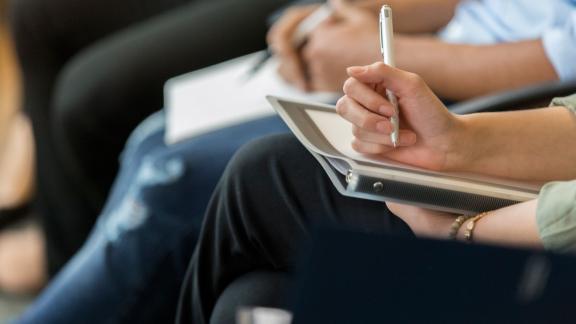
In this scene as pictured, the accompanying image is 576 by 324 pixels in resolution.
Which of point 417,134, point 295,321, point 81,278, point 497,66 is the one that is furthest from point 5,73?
point 295,321

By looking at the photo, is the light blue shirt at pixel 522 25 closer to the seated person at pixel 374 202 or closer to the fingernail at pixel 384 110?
the seated person at pixel 374 202

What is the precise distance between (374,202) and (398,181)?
9 cm

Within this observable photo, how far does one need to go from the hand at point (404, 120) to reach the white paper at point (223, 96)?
0.35 metres

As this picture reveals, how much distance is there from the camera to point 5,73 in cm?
225

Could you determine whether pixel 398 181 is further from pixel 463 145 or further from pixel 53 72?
pixel 53 72

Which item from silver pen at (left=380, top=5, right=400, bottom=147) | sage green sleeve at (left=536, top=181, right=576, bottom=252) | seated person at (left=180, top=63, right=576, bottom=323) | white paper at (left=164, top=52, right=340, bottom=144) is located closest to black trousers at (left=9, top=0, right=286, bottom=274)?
white paper at (left=164, top=52, right=340, bottom=144)

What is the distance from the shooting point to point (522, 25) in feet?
3.51

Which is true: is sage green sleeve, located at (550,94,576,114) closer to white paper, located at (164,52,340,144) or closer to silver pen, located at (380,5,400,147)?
silver pen, located at (380,5,400,147)

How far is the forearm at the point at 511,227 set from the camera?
678 mm

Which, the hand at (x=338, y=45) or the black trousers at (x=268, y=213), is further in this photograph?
the hand at (x=338, y=45)

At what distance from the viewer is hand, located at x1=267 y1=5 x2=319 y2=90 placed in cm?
117

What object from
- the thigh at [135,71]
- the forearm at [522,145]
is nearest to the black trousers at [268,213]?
the forearm at [522,145]

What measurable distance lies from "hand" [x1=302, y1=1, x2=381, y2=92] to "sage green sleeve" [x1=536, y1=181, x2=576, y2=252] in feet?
1.40

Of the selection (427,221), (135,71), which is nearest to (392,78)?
(427,221)
